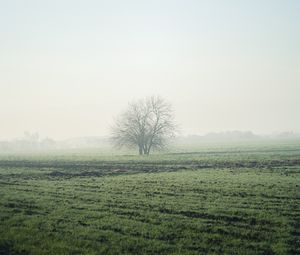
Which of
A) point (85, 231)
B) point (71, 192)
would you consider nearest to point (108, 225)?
point (85, 231)

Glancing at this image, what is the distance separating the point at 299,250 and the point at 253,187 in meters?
13.2

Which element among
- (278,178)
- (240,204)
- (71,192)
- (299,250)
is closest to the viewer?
(299,250)

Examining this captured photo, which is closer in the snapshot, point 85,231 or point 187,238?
point 187,238

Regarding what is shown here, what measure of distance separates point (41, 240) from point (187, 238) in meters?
→ 5.98

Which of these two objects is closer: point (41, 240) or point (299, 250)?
point (299, 250)

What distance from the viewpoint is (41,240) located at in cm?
1312

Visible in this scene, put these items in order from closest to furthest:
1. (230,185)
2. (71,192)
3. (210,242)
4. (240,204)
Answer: (210,242)
(240,204)
(71,192)
(230,185)

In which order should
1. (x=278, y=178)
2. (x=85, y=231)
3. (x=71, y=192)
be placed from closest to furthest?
(x=85, y=231) < (x=71, y=192) < (x=278, y=178)

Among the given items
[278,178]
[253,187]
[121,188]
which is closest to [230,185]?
[253,187]

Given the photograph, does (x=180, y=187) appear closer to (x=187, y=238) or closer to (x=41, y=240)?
(x=187, y=238)

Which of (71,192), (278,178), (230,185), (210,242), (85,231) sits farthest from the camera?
(278,178)

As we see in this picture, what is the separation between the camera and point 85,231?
46.3ft

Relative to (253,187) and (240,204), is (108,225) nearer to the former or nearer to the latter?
(240,204)

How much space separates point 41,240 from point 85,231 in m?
1.88
